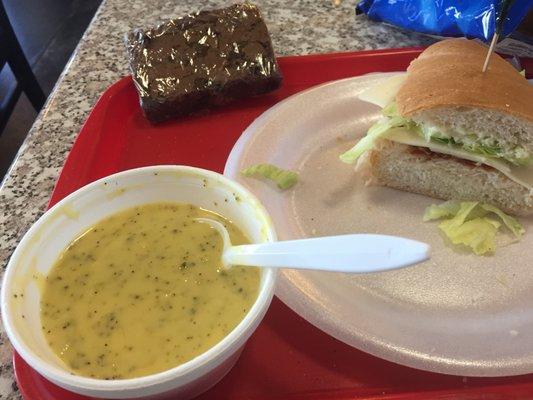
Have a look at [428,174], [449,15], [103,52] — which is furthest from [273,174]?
[103,52]

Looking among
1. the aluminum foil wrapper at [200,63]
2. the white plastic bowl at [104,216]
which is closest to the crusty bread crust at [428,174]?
the aluminum foil wrapper at [200,63]

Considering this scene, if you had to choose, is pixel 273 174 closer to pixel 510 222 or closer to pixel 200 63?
pixel 200 63

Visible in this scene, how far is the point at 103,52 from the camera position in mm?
1966

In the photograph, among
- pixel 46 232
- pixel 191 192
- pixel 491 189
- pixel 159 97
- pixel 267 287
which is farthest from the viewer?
pixel 159 97

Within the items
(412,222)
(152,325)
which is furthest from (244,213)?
(412,222)

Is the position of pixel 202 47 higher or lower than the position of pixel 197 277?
higher

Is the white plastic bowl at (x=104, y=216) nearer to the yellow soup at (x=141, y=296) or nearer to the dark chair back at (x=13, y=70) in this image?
the yellow soup at (x=141, y=296)

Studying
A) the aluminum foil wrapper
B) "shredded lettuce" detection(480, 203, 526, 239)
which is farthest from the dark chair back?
"shredded lettuce" detection(480, 203, 526, 239)

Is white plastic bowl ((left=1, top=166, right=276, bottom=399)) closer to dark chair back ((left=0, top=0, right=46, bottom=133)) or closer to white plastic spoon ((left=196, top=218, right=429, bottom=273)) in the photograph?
white plastic spoon ((left=196, top=218, right=429, bottom=273))

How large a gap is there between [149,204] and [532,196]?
3.14ft

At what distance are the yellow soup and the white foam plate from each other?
22 centimetres

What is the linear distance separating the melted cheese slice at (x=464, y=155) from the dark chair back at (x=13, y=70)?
1955 millimetres

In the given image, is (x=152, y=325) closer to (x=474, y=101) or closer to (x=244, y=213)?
(x=244, y=213)

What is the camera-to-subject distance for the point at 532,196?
1.37 meters
